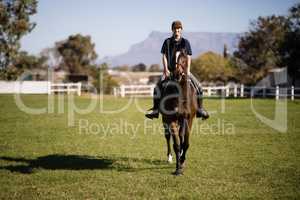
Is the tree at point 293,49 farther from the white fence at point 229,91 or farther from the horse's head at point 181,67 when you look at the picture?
the horse's head at point 181,67

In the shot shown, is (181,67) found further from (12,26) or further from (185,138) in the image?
(12,26)

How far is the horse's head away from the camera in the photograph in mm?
8281

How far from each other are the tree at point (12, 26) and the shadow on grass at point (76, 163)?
48.0 metres

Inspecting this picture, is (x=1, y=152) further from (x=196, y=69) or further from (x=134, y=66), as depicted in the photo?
(x=134, y=66)

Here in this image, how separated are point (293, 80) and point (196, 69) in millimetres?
44692

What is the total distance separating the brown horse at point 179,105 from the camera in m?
8.40

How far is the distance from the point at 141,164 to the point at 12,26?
5084 cm

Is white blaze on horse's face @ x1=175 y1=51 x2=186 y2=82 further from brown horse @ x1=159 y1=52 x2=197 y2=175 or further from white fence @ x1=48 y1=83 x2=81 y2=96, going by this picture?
white fence @ x1=48 y1=83 x2=81 y2=96

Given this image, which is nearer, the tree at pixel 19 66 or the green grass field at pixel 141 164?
the green grass field at pixel 141 164

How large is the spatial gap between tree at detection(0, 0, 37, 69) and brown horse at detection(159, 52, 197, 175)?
50.5m

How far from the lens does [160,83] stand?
368 inches

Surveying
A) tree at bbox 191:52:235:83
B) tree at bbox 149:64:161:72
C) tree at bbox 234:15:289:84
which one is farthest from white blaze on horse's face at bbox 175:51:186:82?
tree at bbox 149:64:161:72

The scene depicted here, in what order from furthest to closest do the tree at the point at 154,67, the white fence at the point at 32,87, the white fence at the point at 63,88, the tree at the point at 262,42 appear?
the tree at the point at 154,67 < the tree at the point at 262,42 < the white fence at the point at 32,87 < the white fence at the point at 63,88

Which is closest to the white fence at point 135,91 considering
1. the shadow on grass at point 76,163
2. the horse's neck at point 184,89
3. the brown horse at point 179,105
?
the shadow on grass at point 76,163
